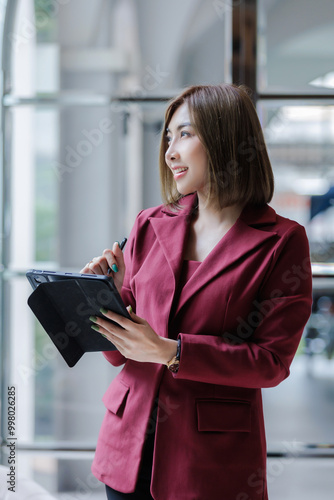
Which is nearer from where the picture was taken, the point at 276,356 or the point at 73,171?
the point at 276,356

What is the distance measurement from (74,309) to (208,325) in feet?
0.99

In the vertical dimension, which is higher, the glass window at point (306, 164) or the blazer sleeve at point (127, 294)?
the glass window at point (306, 164)

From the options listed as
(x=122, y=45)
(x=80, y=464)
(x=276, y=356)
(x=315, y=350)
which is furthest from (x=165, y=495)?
(x=315, y=350)

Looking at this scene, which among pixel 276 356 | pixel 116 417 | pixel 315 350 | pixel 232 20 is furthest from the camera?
pixel 315 350

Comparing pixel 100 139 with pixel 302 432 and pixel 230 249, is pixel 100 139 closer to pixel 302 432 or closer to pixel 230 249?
pixel 230 249

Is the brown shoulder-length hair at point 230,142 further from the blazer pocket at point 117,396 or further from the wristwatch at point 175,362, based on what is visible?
the blazer pocket at point 117,396

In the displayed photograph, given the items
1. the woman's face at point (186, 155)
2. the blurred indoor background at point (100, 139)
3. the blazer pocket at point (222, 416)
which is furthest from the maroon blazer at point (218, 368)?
the blurred indoor background at point (100, 139)

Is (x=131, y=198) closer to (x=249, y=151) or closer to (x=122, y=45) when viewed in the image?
(x=122, y=45)

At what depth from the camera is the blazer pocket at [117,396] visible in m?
1.25

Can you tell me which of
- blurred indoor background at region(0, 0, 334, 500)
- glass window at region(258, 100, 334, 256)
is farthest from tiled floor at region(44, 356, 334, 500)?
glass window at region(258, 100, 334, 256)

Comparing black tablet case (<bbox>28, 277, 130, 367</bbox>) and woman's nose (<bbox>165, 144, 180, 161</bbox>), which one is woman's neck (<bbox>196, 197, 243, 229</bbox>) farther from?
black tablet case (<bbox>28, 277, 130, 367</bbox>)

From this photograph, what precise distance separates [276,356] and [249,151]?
1.56 ft

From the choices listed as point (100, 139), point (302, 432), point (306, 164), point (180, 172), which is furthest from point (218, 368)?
point (302, 432)

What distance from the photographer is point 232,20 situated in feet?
6.91
